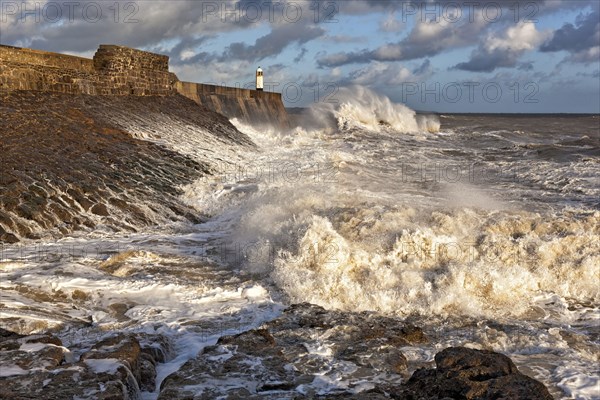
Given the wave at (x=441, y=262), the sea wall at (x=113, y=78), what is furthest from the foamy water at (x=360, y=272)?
the sea wall at (x=113, y=78)

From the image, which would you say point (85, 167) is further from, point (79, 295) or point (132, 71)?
point (132, 71)

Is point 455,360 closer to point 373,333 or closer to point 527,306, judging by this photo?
point 373,333

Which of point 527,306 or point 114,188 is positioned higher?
point 114,188

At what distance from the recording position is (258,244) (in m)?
6.89

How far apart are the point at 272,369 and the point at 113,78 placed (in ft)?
40.6

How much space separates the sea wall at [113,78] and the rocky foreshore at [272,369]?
8.97 meters

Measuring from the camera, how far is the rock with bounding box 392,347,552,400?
9.98 ft

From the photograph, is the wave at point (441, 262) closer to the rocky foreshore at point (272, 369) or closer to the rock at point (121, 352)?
the rocky foreshore at point (272, 369)

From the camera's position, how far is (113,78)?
14.7 m

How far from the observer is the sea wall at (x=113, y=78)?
38.5 ft

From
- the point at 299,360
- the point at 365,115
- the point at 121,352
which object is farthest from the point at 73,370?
the point at 365,115

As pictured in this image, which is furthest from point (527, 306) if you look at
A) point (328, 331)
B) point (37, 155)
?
point (37, 155)

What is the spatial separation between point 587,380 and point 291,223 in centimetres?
388

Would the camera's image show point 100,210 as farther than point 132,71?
No
